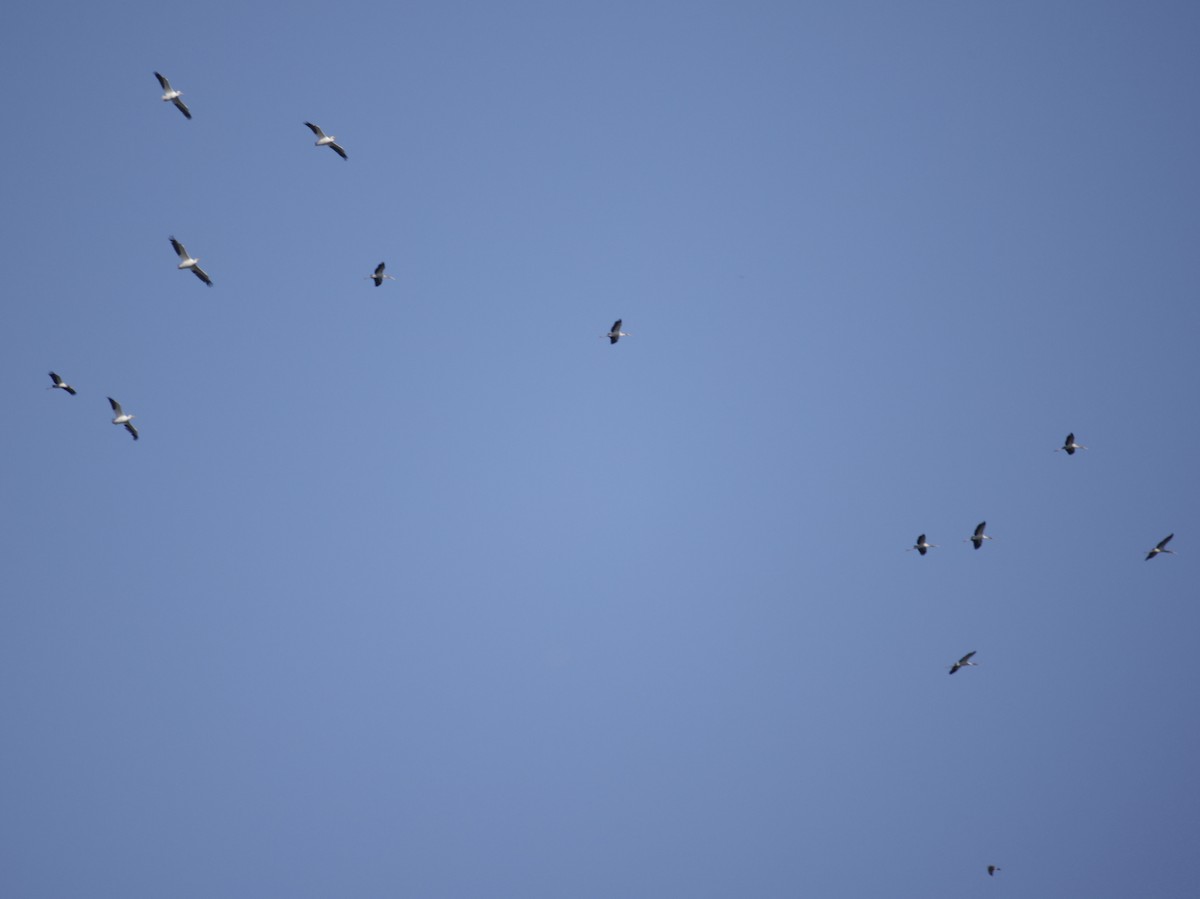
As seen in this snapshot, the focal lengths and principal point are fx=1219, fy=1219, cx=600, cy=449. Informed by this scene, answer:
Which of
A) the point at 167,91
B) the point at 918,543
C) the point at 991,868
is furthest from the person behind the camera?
the point at 991,868

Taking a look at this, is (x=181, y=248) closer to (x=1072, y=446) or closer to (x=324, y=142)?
(x=324, y=142)

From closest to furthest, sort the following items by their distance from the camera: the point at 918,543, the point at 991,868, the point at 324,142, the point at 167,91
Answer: the point at 167,91 → the point at 324,142 → the point at 918,543 → the point at 991,868

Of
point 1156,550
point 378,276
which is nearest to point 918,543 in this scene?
point 1156,550

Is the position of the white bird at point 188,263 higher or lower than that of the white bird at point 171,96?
lower

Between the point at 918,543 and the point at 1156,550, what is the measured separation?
1285 cm

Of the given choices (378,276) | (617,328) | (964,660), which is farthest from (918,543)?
(378,276)

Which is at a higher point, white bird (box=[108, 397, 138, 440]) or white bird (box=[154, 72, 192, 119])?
white bird (box=[154, 72, 192, 119])

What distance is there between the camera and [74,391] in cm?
5666

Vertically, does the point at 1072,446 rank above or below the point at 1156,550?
above

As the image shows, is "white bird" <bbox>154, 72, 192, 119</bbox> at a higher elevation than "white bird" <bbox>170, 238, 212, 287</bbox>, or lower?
higher

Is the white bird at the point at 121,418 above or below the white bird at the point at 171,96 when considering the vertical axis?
below

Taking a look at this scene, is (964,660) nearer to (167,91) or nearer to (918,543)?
(918,543)

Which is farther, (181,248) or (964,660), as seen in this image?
(964,660)

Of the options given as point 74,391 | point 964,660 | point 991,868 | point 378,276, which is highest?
point 378,276
